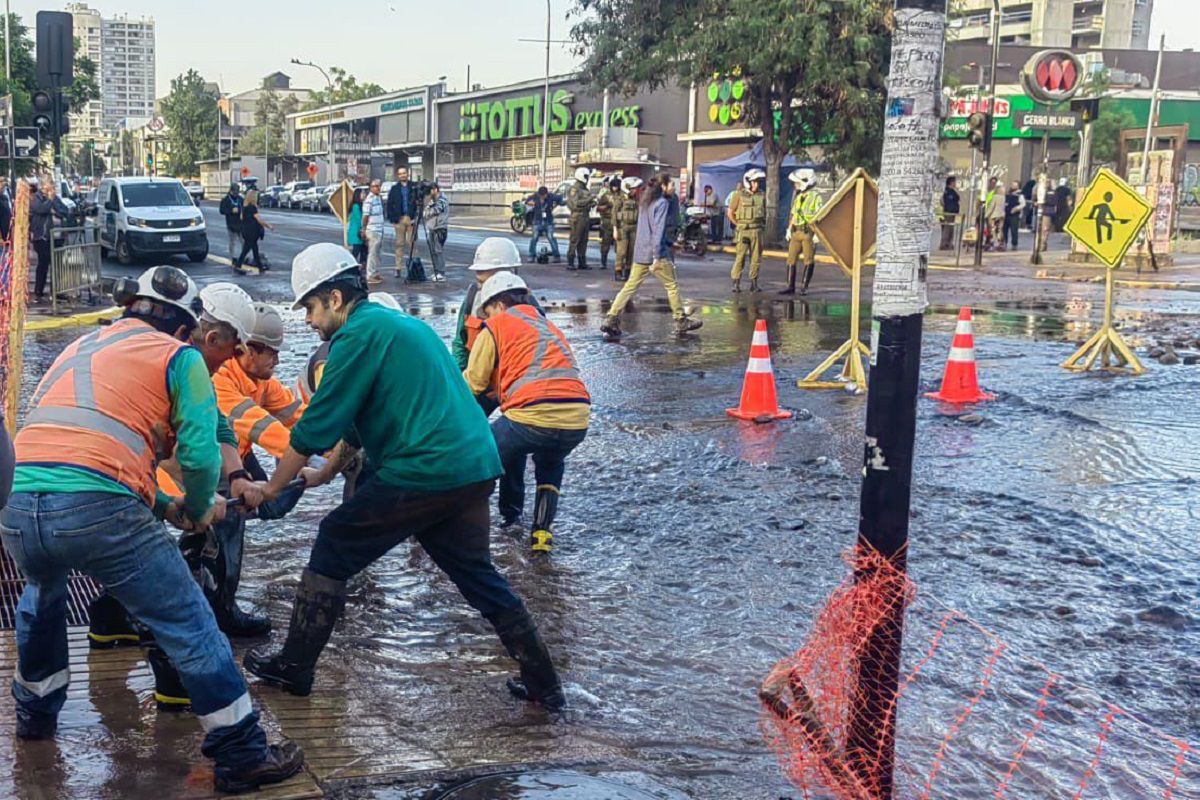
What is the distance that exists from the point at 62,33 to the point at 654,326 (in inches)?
388

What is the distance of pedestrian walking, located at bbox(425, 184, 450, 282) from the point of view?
73.3ft

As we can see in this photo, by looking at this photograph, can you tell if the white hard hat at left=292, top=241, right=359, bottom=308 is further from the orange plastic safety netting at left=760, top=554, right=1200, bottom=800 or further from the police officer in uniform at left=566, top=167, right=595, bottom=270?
the police officer in uniform at left=566, top=167, right=595, bottom=270

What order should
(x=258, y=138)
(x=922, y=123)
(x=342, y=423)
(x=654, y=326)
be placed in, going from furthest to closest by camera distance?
1. (x=258, y=138)
2. (x=654, y=326)
3. (x=342, y=423)
4. (x=922, y=123)

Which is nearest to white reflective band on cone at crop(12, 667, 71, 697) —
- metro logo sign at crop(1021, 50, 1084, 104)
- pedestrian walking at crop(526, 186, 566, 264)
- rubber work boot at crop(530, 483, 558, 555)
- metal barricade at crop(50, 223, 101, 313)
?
rubber work boot at crop(530, 483, 558, 555)

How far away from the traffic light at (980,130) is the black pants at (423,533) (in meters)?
22.8

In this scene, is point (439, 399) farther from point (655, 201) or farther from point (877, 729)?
point (655, 201)

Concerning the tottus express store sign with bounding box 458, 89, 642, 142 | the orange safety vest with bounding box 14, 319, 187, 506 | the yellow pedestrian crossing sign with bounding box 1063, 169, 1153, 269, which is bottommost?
the orange safety vest with bounding box 14, 319, 187, 506

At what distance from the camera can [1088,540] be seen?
22.5 feet

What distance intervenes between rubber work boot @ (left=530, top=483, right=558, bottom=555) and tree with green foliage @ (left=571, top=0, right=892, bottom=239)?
24.4m

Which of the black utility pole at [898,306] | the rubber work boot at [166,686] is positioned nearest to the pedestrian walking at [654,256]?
the rubber work boot at [166,686]

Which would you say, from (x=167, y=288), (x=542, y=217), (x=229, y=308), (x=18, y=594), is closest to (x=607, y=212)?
(x=542, y=217)

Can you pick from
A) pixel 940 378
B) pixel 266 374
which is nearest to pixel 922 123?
pixel 266 374

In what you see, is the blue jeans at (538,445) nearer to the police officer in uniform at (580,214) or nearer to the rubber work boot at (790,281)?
the rubber work boot at (790,281)

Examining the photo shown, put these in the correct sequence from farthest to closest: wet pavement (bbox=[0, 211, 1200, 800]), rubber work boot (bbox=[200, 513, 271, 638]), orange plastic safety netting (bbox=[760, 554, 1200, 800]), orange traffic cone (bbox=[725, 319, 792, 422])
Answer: orange traffic cone (bbox=[725, 319, 792, 422]), rubber work boot (bbox=[200, 513, 271, 638]), wet pavement (bbox=[0, 211, 1200, 800]), orange plastic safety netting (bbox=[760, 554, 1200, 800])
